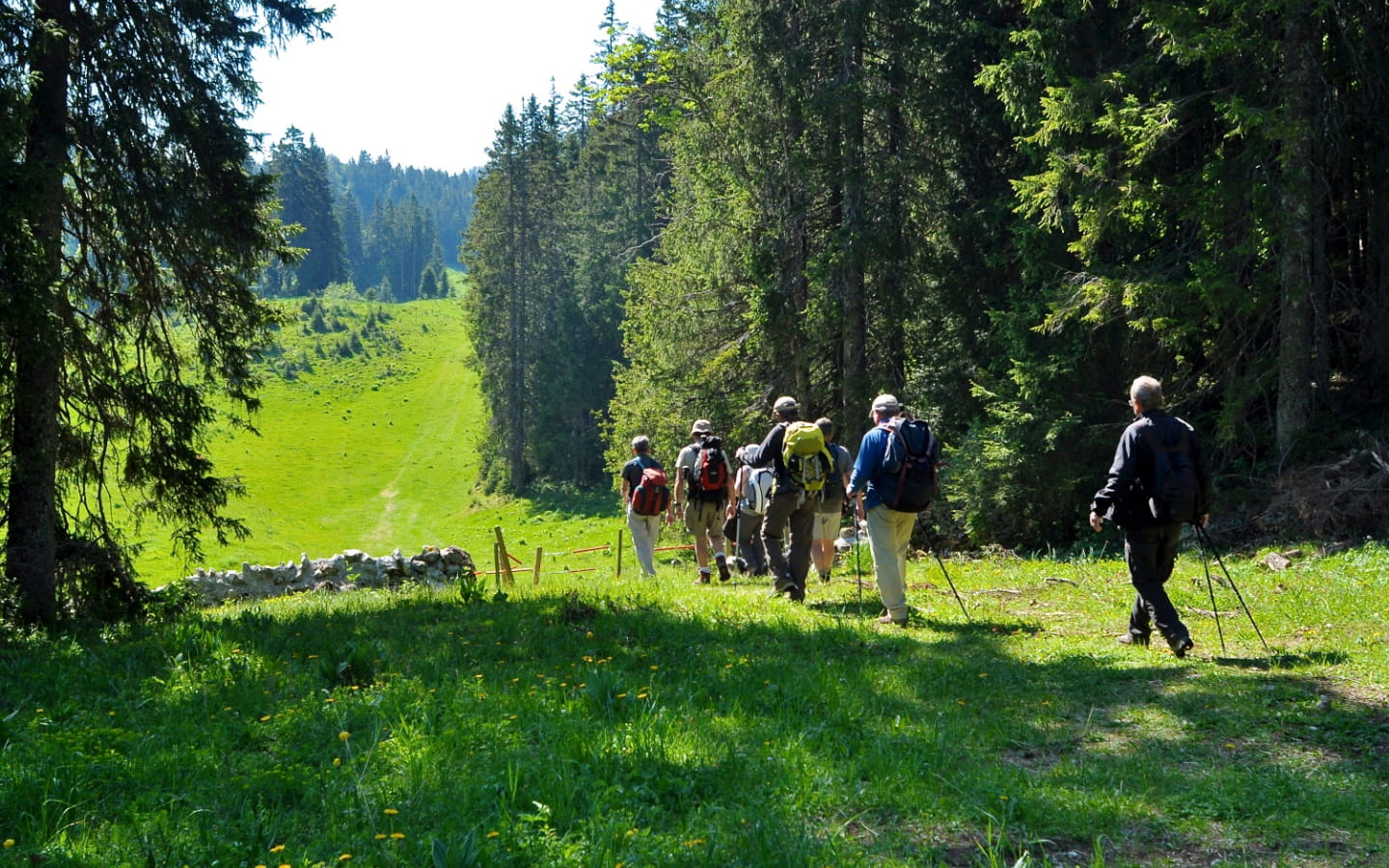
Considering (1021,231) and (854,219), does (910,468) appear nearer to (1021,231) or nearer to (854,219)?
(1021,231)

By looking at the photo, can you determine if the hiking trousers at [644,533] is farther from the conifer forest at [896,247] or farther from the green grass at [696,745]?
the conifer forest at [896,247]

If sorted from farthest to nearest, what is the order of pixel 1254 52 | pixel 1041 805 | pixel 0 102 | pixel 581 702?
pixel 1254 52 < pixel 0 102 < pixel 581 702 < pixel 1041 805

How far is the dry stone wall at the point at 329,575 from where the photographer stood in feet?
61.0

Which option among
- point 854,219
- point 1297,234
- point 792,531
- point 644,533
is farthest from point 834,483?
point 854,219

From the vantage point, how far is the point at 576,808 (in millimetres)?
4434

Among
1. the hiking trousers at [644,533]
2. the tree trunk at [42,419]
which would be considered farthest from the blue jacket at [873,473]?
the tree trunk at [42,419]

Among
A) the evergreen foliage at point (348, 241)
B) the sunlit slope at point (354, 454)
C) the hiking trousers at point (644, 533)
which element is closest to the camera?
the hiking trousers at point (644, 533)

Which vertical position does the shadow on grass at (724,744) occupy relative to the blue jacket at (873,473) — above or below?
below

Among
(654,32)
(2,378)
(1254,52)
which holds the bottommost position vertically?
(2,378)

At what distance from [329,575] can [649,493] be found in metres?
8.79

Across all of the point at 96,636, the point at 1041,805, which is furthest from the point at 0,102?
the point at 1041,805

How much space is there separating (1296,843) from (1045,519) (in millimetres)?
12853

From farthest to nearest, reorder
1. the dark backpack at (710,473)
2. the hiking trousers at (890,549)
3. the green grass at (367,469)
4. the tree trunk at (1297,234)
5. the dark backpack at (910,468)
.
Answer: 1. the green grass at (367,469)
2. the dark backpack at (710,473)
3. the tree trunk at (1297,234)
4. the hiking trousers at (890,549)
5. the dark backpack at (910,468)

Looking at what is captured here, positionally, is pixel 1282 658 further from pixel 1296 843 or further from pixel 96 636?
pixel 96 636
